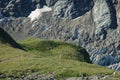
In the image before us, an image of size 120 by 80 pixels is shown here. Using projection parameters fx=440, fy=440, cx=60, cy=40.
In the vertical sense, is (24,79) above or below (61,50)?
above

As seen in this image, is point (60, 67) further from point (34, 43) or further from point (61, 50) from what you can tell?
point (34, 43)

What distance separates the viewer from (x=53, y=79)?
75250mm

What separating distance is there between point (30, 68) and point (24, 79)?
777 centimetres

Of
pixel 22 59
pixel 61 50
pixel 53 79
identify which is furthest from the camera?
pixel 61 50

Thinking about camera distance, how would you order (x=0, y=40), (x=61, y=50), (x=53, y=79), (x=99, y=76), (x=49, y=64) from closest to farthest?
(x=53, y=79), (x=99, y=76), (x=49, y=64), (x=0, y=40), (x=61, y=50)

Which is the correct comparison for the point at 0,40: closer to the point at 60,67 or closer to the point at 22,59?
the point at 22,59

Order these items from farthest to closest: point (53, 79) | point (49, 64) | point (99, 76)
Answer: point (49, 64), point (99, 76), point (53, 79)

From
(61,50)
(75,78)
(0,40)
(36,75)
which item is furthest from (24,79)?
(61,50)

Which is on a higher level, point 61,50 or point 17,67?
point 17,67

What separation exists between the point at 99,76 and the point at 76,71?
15.0 feet

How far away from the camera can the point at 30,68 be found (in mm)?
83500

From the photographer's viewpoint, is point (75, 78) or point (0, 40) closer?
point (75, 78)

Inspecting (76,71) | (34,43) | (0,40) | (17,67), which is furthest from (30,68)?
(34,43)

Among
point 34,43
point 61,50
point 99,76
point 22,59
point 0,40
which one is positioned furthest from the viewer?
point 34,43
